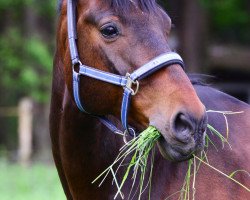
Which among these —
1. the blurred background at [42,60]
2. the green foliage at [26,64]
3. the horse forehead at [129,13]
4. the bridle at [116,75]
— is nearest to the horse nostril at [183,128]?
the bridle at [116,75]

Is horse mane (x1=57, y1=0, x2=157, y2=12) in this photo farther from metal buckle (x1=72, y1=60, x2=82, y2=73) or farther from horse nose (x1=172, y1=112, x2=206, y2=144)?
horse nose (x1=172, y1=112, x2=206, y2=144)

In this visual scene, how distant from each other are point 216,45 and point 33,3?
7266 millimetres

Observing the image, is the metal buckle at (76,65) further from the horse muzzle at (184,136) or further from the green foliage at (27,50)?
the green foliage at (27,50)

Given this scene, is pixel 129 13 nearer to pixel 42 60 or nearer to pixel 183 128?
pixel 183 128

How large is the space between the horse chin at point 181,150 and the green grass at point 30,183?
22.6ft

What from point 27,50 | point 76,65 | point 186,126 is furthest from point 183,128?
point 27,50

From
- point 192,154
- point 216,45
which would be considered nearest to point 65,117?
point 192,154

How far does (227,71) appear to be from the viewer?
2506 centimetres

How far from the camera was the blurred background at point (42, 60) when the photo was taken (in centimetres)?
1914

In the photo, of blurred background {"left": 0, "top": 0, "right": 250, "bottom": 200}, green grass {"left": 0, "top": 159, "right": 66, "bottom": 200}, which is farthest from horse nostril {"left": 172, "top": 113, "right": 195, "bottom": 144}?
blurred background {"left": 0, "top": 0, "right": 250, "bottom": 200}

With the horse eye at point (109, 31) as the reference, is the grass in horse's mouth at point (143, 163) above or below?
below

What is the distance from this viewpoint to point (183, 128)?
3.88m

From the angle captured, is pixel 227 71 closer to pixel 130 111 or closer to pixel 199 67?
pixel 199 67

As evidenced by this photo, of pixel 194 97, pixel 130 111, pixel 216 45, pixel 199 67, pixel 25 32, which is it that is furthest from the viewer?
pixel 216 45
